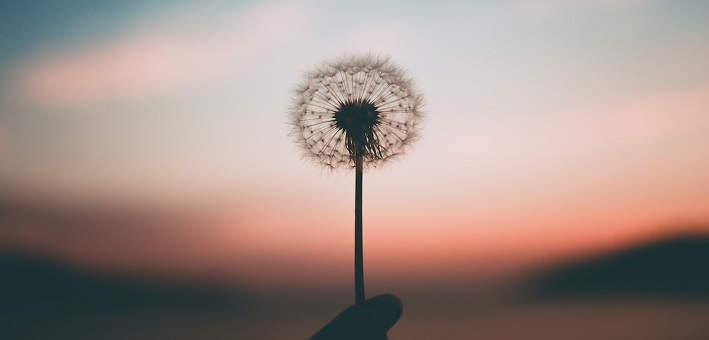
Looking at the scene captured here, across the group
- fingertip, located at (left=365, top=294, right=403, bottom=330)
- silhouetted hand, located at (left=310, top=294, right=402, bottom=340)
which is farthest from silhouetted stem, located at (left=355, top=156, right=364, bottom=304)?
silhouetted hand, located at (left=310, top=294, right=402, bottom=340)

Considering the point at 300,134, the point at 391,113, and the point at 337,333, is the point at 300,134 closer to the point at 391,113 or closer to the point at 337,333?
the point at 391,113

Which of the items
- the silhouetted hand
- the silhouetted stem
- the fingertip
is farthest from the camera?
the silhouetted stem

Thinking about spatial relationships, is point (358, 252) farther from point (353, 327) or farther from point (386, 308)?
point (353, 327)

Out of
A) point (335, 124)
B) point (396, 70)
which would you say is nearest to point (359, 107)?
point (335, 124)

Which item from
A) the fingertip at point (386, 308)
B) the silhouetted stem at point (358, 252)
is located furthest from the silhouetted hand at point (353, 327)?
the silhouetted stem at point (358, 252)

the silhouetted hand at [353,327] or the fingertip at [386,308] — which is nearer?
the silhouetted hand at [353,327]

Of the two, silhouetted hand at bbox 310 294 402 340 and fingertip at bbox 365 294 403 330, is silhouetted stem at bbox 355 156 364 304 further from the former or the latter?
silhouetted hand at bbox 310 294 402 340

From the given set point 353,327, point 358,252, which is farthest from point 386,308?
point 358,252

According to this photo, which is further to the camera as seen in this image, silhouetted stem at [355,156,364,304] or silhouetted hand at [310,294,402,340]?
silhouetted stem at [355,156,364,304]

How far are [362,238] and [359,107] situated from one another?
3486mm

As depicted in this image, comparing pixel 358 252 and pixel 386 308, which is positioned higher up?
pixel 358 252

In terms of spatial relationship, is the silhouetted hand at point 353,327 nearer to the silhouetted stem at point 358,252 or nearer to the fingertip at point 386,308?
the fingertip at point 386,308

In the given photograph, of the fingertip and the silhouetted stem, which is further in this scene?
the silhouetted stem

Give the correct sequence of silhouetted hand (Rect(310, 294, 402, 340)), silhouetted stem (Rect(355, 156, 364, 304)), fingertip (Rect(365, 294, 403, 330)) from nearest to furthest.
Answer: silhouetted hand (Rect(310, 294, 402, 340))
fingertip (Rect(365, 294, 403, 330))
silhouetted stem (Rect(355, 156, 364, 304))
